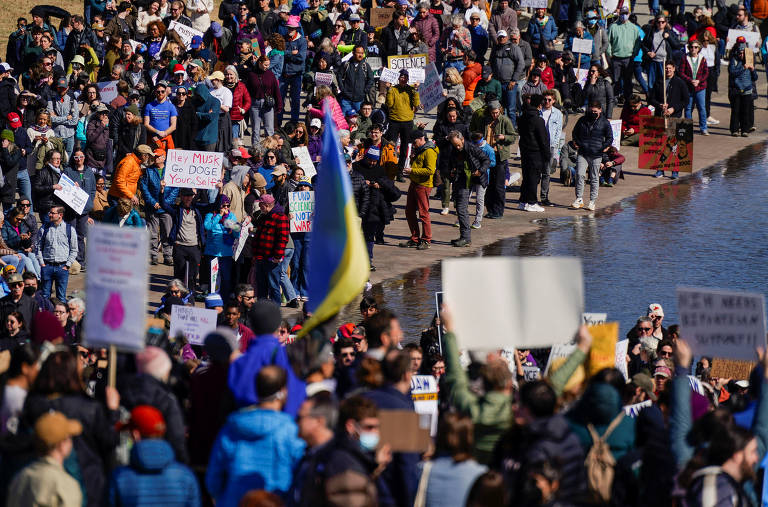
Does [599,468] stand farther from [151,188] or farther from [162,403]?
[151,188]

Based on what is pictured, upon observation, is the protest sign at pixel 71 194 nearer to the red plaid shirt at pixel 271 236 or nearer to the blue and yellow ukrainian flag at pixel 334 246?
the red plaid shirt at pixel 271 236

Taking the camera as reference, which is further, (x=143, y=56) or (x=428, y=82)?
(x=143, y=56)

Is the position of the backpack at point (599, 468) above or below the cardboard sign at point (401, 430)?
below

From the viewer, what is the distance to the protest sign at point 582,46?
27188 mm

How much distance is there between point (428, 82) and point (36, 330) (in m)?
14.4

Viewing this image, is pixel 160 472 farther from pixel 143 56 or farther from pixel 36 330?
pixel 143 56

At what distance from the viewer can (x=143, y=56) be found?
25.4 metres

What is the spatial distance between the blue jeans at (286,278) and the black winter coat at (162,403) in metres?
8.87

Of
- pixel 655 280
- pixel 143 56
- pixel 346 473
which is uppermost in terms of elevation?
pixel 143 56

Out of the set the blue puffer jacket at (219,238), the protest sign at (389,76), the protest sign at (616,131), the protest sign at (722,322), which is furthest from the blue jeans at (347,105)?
the protest sign at (722,322)

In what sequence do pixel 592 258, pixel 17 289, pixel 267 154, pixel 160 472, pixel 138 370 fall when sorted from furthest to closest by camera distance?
pixel 592 258, pixel 267 154, pixel 17 289, pixel 138 370, pixel 160 472

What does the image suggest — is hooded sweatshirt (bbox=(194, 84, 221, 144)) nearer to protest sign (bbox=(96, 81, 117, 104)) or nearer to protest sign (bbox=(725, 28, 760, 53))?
protest sign (bbox=(96, 81, 117, 104))

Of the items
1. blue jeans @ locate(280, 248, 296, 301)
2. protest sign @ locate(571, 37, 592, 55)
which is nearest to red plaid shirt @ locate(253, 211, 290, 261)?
blue jeans @ locate(280, 248, 296, 301)

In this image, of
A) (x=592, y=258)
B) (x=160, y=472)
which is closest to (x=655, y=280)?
(x=592, y=258)
